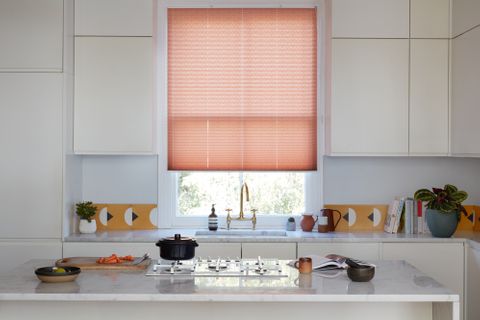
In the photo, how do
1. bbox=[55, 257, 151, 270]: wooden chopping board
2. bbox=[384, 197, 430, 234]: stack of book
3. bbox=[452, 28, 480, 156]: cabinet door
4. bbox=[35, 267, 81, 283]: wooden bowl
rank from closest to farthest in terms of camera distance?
bbox=[35, 267, 81, 283]: wooden bowl, bbox=[55, 257, 151, 270]: wooden chopping board, bbox=[452, 28, 480, 156]: cabinet door, bbox=[384, 197, 430, 234]: stack of book

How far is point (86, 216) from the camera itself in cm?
501

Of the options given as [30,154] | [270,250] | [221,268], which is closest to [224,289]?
Result: [221,268]

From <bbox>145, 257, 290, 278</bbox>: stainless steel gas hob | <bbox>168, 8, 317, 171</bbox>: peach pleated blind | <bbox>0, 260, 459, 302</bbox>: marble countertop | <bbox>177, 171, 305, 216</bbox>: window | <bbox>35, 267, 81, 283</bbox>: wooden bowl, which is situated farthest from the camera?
<bbox>177, 171, 305, 216</bbox>: window

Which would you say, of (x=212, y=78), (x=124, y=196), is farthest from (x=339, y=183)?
(x=124, y=196)

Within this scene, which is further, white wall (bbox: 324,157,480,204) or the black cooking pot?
white wall (bbox: 324,157,480,204)

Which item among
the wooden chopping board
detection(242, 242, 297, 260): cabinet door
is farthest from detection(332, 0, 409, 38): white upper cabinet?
the wooden chopping board

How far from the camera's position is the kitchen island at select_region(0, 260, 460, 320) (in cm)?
292

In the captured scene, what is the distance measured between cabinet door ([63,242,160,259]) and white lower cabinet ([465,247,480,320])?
2197mm

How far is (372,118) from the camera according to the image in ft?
16.4

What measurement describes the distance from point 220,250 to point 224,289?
69.8 inches

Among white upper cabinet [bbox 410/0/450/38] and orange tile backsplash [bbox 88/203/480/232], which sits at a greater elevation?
white upper cabinet [bbox 410/0/450/38]

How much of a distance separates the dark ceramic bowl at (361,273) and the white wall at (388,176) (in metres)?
2.19

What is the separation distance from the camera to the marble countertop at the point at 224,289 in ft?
9.53

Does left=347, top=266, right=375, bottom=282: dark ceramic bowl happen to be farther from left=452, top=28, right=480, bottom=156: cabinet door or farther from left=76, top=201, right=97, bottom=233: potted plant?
left=76, top=201, right=97, bottom=233: potted plant
